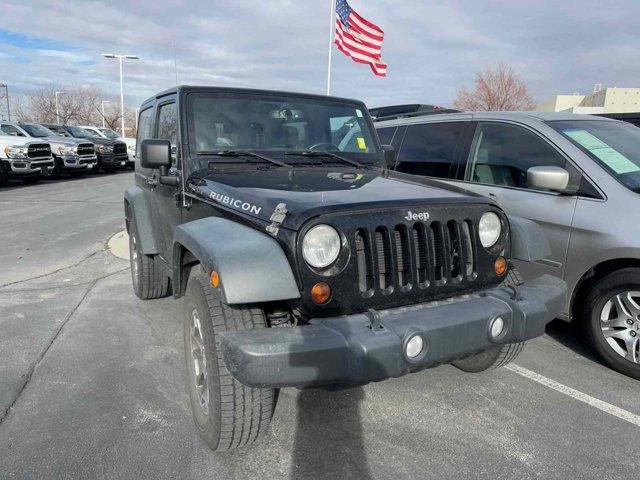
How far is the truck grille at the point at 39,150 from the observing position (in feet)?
51.1

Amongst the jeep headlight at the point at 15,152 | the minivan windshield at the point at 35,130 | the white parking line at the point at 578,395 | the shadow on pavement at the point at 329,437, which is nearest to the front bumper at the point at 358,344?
the shadow on pavement at the point at 329,437

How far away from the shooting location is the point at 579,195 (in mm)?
3695

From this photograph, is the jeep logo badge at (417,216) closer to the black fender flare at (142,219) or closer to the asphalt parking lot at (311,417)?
the asphalt parking lot at (311,417)

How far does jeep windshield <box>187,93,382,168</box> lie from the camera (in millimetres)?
3486

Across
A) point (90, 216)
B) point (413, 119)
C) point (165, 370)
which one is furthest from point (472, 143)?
point (90, 216)

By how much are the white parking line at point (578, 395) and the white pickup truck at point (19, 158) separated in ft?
52.8

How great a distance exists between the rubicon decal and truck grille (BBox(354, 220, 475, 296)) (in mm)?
566

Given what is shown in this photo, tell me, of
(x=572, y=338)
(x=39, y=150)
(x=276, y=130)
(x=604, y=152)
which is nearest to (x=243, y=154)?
(x=276, y=130)

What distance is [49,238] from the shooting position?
7992mm

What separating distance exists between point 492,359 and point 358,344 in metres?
1.62

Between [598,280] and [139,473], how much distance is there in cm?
324

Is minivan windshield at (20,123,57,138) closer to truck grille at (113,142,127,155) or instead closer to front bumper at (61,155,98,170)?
front bumper at (61,155,98,170)

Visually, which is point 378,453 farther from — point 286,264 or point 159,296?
point 159,296

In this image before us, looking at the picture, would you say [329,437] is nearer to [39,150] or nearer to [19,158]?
[19,158]
